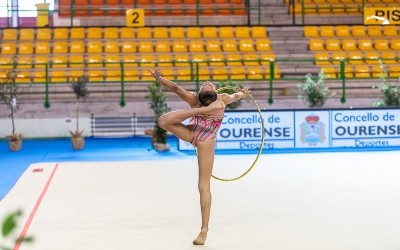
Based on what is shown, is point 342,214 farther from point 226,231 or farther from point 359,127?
point 359,127

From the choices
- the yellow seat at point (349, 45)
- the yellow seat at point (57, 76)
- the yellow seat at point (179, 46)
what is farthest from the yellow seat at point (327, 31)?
the yellow seat at point (57, 76)

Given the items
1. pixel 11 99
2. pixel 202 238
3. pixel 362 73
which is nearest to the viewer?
pixel 202 238

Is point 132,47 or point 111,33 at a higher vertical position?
point 111,33

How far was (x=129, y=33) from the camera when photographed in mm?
27250

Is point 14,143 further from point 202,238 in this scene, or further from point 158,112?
point 202,238

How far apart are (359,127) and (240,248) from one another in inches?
515

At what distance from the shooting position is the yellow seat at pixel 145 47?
1023 inches

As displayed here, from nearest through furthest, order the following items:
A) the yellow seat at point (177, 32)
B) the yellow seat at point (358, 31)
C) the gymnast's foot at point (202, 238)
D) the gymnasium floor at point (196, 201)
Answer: the gymnast's foot at point (202, 238)
the gymnasium floor at point (196, 201)
the yellow seat at point (177, 32)
the yellow seat at point (358, 31)

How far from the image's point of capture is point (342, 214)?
8836 mm

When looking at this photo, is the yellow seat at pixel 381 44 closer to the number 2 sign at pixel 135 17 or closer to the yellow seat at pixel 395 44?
the yellow seat at pixel 395 44

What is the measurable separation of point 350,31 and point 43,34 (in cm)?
1276

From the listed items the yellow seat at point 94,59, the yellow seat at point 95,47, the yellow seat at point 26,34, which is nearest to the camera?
the yellow seat at point 94,59

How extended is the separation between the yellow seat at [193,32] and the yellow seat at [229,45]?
3.84ft

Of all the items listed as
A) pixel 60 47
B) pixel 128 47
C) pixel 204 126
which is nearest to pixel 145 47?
pixel 128 47
